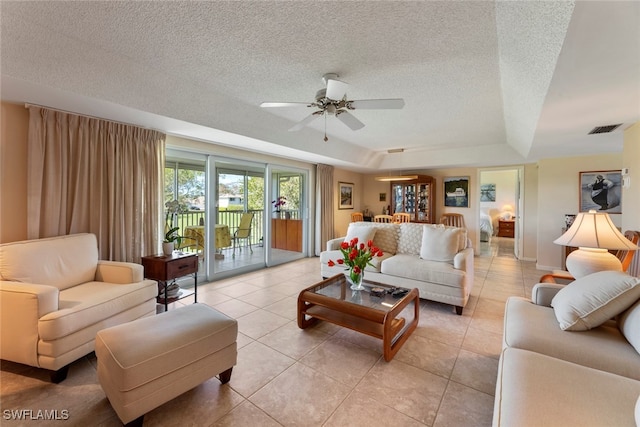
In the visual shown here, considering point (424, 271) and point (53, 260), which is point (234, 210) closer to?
point (53, 260)

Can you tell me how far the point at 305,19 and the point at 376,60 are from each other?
2.39 ft

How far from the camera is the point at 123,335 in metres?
1.49

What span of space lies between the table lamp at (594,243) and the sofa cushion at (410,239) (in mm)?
1567

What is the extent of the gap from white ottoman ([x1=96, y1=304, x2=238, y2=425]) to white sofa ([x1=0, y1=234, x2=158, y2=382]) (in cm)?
49

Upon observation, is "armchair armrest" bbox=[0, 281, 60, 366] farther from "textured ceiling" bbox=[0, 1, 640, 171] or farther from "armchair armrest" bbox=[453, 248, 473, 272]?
"armchair armrest" bbox=[453, 248, 473, 272]

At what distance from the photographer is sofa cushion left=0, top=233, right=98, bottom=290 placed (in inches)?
78.1

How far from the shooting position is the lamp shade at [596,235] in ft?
6.74

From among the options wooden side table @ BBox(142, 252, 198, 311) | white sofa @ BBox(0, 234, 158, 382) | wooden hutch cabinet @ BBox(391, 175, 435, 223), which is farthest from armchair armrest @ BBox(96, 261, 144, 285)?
wooden hutch cabinet @ BBox(391, 175, 435, 223)

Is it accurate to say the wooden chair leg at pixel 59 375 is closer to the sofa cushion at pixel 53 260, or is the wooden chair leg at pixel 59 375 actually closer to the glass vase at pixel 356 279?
the sofa cushion at pixel 53 260

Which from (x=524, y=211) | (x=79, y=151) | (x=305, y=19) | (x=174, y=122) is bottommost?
(x=524, y=211)

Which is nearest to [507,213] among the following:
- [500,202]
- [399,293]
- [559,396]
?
[500,202]

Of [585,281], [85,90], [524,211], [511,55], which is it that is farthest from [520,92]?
[524,211]

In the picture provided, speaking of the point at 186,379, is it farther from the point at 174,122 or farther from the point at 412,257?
the point at 412,257

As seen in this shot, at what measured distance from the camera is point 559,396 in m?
1.02
